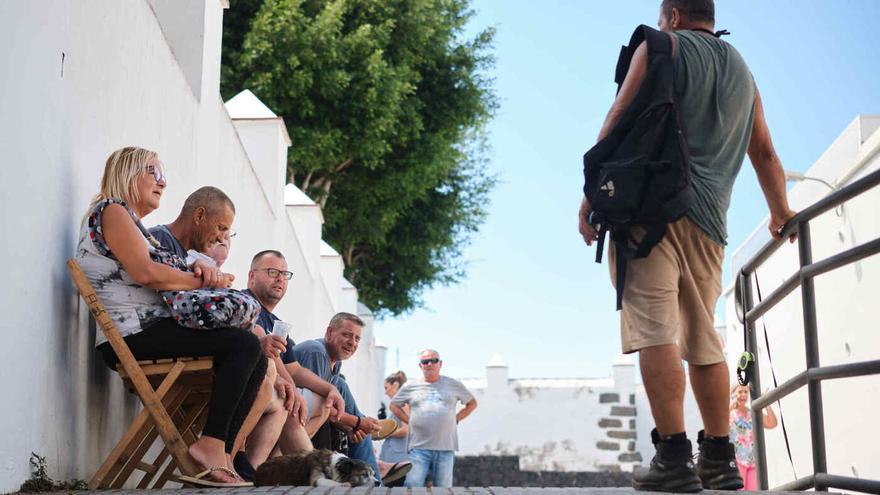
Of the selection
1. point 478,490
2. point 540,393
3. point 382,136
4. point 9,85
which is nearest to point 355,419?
Result: point 478,490

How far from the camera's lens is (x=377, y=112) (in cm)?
2311

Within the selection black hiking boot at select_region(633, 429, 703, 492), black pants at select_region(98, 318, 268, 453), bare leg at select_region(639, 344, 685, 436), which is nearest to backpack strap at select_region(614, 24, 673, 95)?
bare leg at select_region(639, 344, 685, 436)

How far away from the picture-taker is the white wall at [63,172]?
432 cm

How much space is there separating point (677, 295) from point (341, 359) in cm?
362

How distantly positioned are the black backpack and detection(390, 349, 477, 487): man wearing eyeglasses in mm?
7617

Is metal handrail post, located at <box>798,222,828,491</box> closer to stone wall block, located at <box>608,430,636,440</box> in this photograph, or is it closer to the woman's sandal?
the woman's sandal

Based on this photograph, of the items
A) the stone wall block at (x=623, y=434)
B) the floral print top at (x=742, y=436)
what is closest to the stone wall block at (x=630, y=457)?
the stone wall block at (x=623, y=434)

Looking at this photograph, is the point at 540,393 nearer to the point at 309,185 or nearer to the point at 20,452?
the point at 309,185

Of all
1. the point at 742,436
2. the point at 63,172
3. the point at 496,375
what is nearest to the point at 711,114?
the point at 63,172

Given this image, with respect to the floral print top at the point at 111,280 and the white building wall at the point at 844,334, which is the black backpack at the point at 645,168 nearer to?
the floral print top at the point at 111,280

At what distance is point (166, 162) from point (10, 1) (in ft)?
8.78

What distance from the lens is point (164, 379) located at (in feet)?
16.3

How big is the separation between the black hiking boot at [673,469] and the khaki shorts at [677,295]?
35 centimetres

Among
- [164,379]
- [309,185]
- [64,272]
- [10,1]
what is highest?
[309,185]
